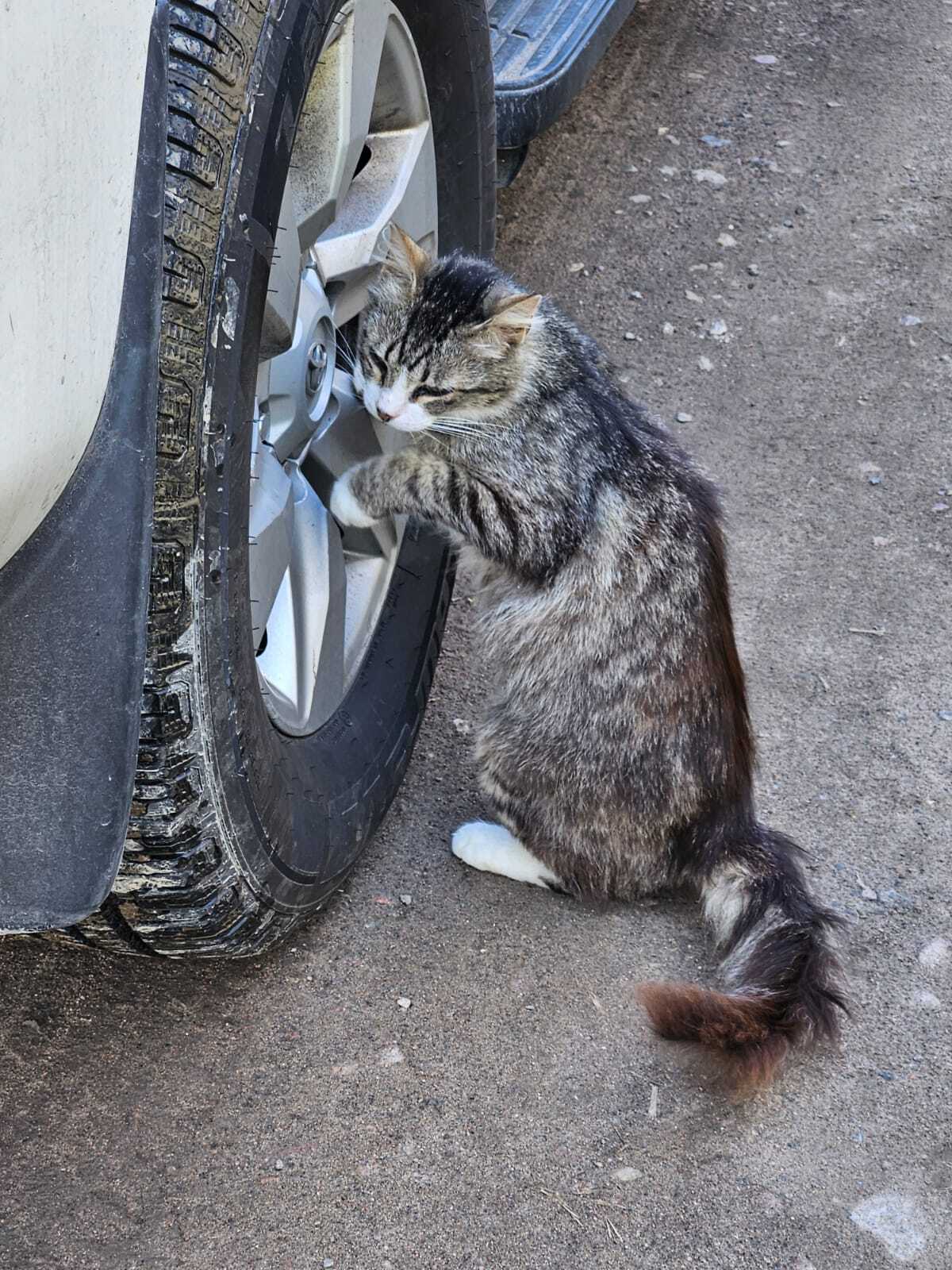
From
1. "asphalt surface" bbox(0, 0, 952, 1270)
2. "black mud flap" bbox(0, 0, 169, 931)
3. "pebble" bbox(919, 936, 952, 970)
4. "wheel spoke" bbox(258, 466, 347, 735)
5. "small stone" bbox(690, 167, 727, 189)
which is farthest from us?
"small stone" bbox(690, 167, 727, 189)

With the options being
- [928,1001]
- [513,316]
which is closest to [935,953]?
[928,1001]

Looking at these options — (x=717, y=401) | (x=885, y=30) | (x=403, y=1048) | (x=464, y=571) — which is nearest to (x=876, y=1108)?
(x=403, y=1048)

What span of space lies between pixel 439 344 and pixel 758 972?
1343mm

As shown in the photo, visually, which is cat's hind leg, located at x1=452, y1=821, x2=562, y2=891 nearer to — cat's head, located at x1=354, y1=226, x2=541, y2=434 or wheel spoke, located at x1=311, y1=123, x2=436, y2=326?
cat's head, located at x1=354, y1=226, x2=541, y2=434

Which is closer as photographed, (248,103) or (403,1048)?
(248,103)

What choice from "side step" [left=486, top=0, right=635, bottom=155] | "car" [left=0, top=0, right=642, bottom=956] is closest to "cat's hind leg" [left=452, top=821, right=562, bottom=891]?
"car" [left=0, top=0, right=642, bottom=956]

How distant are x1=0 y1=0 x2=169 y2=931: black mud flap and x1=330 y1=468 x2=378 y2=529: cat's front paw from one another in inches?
39.1

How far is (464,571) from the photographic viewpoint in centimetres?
365

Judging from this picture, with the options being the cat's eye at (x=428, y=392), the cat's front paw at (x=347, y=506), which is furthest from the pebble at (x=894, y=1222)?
the cat's eye at (x=428, y=392)

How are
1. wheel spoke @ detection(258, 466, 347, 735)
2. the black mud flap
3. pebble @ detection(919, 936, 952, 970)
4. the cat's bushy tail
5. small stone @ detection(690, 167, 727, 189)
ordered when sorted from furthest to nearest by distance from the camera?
A: small stone @ detection(690, 167, 727, 189) → pebble @ detection(919, 936, 952, 970) → wheel spoke @ detection(258, 466, 347, 735) → the cat's bushy tail → the black mud flap

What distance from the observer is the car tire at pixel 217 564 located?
1.84 metres

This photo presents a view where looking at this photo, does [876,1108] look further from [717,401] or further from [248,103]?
[717,401]

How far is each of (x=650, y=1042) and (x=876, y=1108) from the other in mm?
415

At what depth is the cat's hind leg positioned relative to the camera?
2.83m
